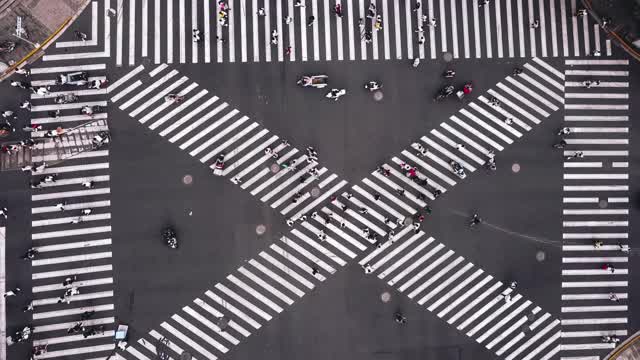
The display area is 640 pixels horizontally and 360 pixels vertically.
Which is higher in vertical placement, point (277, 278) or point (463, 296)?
point (277, 278)

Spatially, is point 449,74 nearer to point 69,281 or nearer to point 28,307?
point 69,281

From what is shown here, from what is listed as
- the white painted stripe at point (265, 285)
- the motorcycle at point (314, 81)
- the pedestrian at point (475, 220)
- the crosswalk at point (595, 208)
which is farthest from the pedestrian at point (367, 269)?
the crosswalk at point (595, 208)

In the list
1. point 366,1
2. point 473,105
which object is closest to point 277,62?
point 366,1

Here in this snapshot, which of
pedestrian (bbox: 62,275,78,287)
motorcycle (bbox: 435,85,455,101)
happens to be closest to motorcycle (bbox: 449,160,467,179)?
motorcycle (bbox: 435,85,455,101)

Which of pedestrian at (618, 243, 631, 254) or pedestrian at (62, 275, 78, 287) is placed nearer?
pedestrian at (62, 275, 78, 287)

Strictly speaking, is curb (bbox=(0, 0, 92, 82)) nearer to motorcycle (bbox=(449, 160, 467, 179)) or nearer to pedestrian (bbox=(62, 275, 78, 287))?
pedestrian (bbox=(62, 275, 78, 287))

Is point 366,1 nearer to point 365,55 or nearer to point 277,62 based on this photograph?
point 365,55

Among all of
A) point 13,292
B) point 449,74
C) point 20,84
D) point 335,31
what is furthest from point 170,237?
point 449,74
